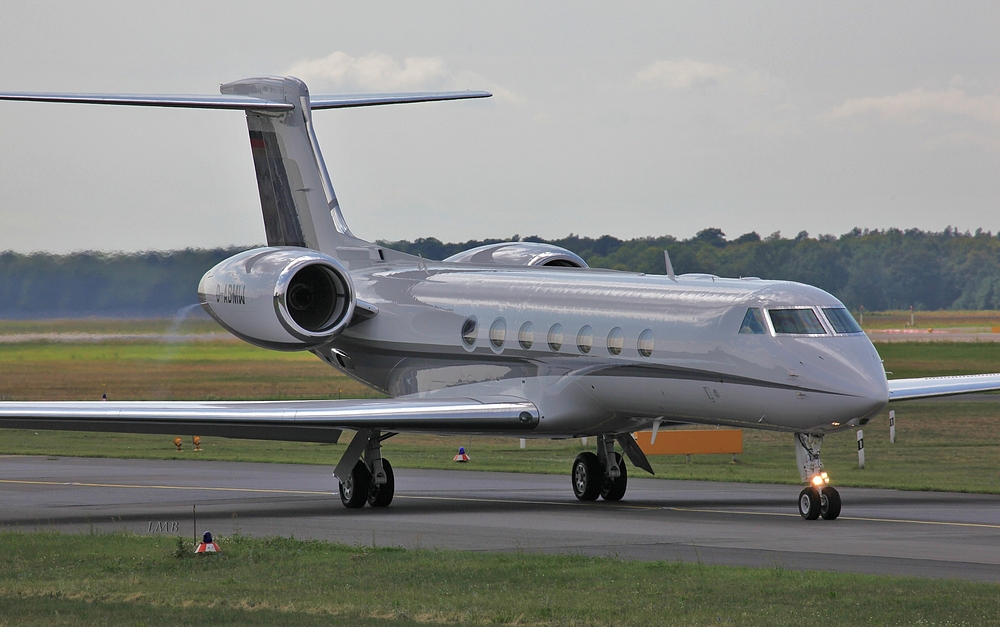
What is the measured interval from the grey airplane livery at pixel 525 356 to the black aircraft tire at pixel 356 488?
1.0 inches

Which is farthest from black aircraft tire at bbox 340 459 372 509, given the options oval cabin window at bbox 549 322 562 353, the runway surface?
oval cabin window at bbox 549 322 562 353

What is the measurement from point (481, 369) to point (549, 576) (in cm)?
940

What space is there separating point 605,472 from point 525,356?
2399mm

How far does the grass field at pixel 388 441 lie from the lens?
90.8 feet

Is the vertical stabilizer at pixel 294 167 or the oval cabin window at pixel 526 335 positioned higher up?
the vertical stabilizer at pixel 294 167

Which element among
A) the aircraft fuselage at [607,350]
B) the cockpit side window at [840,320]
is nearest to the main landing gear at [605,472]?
the aircraft fuselage at [607,350]

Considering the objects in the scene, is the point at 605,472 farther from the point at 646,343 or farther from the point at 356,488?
the point at 356,488

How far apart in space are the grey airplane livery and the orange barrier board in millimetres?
6022

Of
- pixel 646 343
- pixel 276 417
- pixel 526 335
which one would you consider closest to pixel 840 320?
pixel 646 343

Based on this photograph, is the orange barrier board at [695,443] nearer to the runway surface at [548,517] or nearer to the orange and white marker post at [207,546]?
the runway surface at [548,517]

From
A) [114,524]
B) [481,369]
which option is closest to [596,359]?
[481,369]

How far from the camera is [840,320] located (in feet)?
59.9

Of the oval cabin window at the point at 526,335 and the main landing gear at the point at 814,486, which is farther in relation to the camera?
the oval cabin window at the point at 526,335

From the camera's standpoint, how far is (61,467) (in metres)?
30.5
